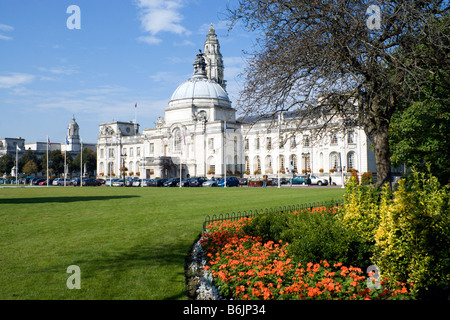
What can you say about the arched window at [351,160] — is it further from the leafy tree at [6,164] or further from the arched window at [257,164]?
the leafy tree at [6,164]

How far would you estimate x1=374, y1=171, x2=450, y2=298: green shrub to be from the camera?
7.40m

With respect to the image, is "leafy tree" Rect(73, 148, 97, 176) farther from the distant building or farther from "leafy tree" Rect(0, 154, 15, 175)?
the distant building

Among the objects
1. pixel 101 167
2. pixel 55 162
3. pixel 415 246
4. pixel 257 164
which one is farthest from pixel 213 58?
pixel 415 246

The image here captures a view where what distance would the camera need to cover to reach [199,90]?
91188 millimetres

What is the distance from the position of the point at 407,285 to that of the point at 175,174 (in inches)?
3258

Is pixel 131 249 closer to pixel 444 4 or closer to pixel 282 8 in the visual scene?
pixel 282 8

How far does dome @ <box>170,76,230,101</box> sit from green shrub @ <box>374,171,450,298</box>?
8406 cm

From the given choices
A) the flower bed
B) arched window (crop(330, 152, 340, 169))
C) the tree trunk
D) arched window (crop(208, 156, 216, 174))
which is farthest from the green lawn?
arched window (crop(208, 156, 216, 174))

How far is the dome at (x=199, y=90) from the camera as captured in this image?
9081 cm

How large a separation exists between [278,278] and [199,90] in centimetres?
8540

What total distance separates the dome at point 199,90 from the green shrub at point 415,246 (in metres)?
84.1
